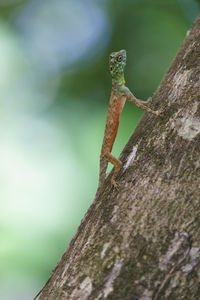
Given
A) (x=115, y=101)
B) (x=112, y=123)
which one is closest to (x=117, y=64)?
(x=115, y=101)

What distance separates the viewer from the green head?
4.28 metres

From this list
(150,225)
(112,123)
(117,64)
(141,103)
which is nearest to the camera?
(150,225)

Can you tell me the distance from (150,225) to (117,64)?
2.42 metres

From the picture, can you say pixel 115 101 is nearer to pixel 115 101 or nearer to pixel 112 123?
pixel 115 101

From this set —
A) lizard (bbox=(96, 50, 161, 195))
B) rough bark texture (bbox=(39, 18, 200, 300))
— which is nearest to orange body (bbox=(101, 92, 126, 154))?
lizard (bbox=(96, 50, 161, 195))

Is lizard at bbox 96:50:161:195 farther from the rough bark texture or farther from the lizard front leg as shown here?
the rough bark texture

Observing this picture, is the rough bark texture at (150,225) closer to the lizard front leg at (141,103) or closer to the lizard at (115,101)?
the lizard front leg at (141,103)

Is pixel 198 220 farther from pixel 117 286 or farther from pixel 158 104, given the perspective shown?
pixel 158 104

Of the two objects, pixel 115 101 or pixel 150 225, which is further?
pixel 115 101

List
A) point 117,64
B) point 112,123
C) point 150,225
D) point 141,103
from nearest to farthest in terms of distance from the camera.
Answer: point 150,225 < point 141,103 < point 112,123 < point 117,64

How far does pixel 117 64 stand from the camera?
14.2 feet

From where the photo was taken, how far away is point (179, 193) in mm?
2379

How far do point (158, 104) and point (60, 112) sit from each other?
572 centimetres

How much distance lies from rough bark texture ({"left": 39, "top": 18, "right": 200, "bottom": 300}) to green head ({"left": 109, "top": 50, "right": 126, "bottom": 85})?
1.52m
